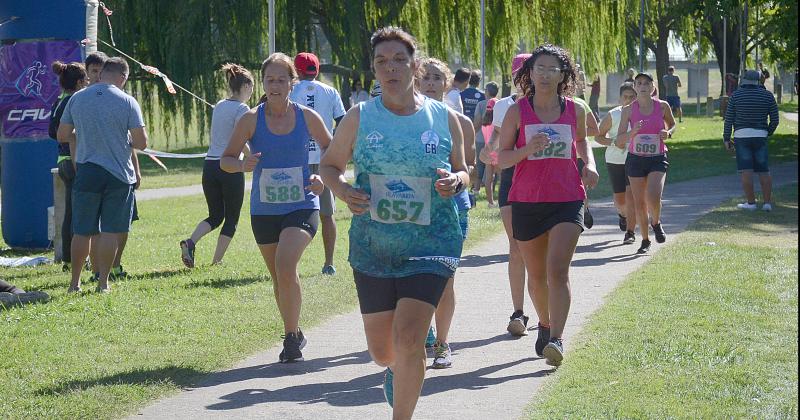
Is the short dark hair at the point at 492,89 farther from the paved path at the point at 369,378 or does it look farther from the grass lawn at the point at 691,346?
the paved path at the point at 369,378

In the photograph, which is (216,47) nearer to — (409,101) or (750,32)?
(409,101)

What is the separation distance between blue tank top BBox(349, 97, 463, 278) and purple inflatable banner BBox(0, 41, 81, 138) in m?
8.64

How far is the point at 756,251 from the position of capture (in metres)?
12.3

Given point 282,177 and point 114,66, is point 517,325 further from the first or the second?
→ point 114,66

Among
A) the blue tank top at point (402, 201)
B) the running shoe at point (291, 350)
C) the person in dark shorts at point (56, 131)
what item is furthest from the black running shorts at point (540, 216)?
the person in dark shorts at point (56, 131)

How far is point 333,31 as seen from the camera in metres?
27.8

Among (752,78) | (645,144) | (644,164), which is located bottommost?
(644,164)

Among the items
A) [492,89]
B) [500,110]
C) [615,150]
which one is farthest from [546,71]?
[492,89]

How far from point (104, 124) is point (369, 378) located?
3759 mm

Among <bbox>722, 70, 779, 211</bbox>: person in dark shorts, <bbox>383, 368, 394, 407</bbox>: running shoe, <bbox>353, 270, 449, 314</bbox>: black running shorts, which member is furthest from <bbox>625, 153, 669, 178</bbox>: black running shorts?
<bbox>353, 270, 449, 314</bbox>: black running shorts

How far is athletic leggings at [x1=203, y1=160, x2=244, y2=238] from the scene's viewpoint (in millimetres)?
11453

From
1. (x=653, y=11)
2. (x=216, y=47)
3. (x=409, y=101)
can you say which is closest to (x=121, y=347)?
(x=409, y=101)

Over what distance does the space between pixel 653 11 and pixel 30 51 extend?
1010 inches

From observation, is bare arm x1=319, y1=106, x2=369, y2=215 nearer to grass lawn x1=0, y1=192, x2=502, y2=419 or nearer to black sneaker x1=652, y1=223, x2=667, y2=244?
grass lawn x1=0, y1=192, x2=502, y2=419
